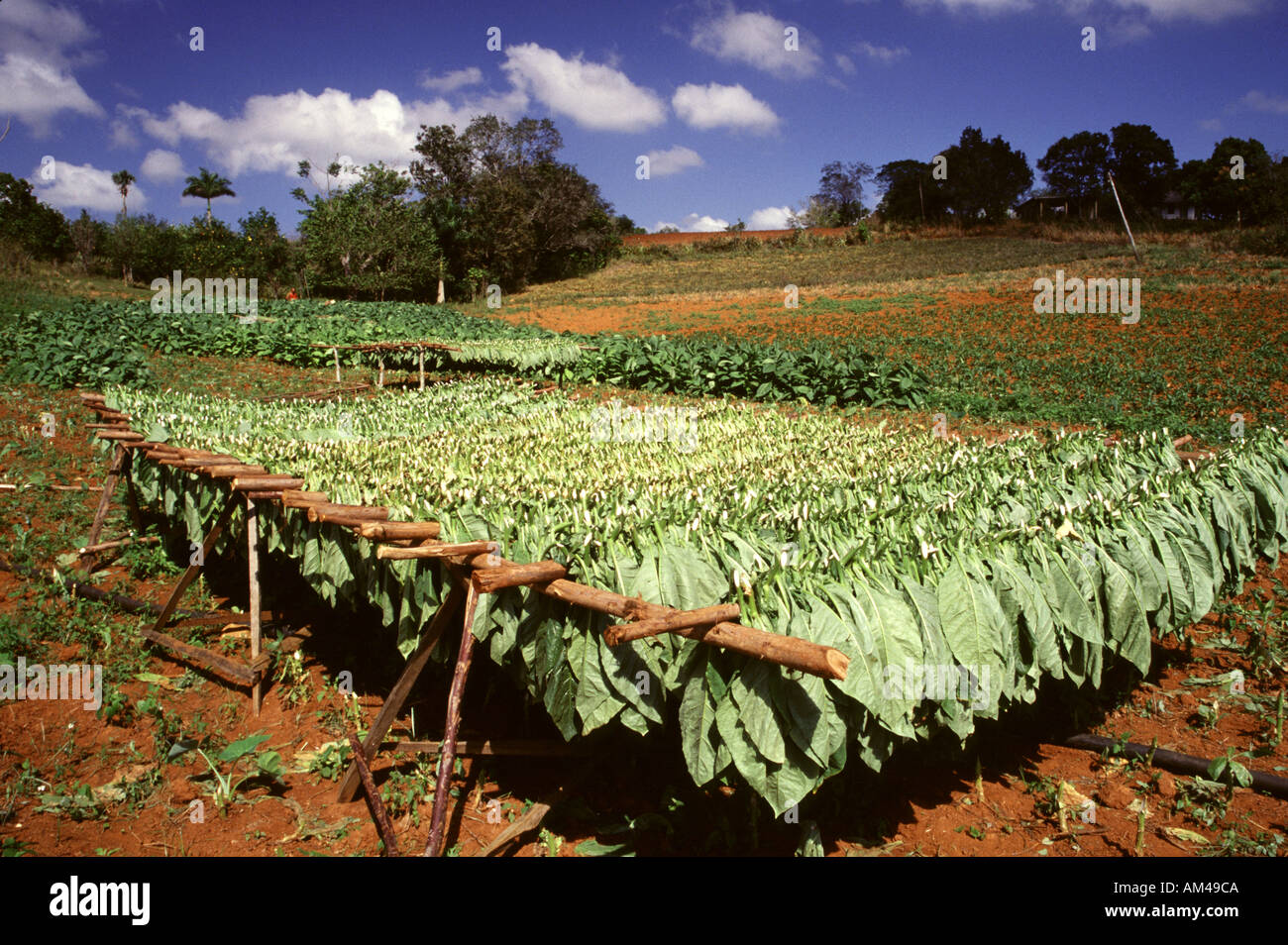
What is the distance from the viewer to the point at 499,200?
2016 inches

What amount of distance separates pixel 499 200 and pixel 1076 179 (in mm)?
51658

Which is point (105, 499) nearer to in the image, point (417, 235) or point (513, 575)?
point (513, 575)

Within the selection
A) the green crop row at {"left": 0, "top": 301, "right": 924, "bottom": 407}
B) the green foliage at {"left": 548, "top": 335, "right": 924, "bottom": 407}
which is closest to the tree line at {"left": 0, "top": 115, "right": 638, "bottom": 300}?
the green crop row at {"left": 0, "top": 301, "right": 924, "bottom": 407}

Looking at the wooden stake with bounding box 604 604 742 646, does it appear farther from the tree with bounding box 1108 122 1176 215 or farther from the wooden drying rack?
the tree with bounding box 1108 122 1176 215

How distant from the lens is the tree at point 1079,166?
203 ft

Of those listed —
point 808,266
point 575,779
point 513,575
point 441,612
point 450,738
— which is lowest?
point 575,779

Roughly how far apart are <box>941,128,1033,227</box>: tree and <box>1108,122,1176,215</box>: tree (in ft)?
24.4

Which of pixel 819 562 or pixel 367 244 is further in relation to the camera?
pixel 367 244

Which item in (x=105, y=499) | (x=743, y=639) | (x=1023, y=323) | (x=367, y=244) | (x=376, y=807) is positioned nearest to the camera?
(x=743, y=639)

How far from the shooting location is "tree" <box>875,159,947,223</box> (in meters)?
64.9

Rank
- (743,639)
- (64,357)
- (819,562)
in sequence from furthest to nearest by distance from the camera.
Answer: (64,357), (819,562), (743,639)

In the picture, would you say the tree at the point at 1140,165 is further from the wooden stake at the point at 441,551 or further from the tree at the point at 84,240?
the tree at the point at 84,240

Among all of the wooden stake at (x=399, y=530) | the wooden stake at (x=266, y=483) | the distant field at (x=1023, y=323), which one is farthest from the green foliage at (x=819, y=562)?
the distant field at (x=1023, y=323)

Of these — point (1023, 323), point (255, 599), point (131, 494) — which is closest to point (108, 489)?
point (131, 494)
